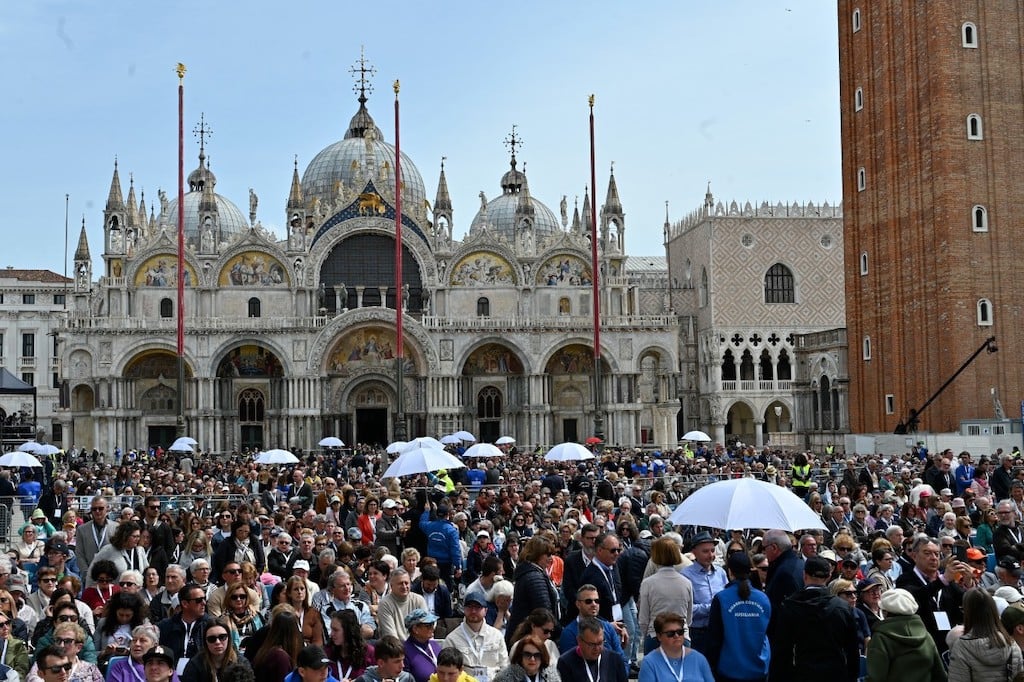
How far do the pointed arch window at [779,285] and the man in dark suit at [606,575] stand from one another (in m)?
53.4

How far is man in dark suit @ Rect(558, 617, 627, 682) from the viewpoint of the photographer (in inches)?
327

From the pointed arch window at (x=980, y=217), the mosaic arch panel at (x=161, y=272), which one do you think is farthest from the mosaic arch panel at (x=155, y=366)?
the pointed arch window at (x=980, y=217)

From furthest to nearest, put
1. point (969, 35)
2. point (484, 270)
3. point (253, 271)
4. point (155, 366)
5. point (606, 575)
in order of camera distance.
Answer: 1. point (484, 270)
2. point (253, 271)
3. point (155, 366)
4. point (969, 35)
5. point (606, 575)

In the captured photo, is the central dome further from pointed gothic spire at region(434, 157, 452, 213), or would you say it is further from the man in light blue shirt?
the man in light blue shirt

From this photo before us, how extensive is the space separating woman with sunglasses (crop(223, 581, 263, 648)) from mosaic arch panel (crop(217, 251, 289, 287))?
4782cm

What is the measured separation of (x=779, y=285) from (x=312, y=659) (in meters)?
58.3

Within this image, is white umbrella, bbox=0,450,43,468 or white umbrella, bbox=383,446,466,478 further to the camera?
white umbrella, bbox=0,450,43,468

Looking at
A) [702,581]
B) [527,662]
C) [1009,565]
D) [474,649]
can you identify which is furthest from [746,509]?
[527,662]

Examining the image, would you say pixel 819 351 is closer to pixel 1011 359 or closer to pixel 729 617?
pixel 1011 359

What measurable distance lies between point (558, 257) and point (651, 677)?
167ft

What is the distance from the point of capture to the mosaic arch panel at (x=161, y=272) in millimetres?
56469

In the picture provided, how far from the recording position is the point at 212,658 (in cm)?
852

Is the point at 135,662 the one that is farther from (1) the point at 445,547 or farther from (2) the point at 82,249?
(2) the point at 82,249

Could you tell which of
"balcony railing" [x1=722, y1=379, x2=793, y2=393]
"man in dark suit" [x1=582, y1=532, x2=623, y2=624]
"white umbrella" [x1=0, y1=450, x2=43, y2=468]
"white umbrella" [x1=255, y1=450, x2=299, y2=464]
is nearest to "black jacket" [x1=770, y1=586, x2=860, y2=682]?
"man in dark suit" [x1=582, y1=532, x2=623, y2=624]
